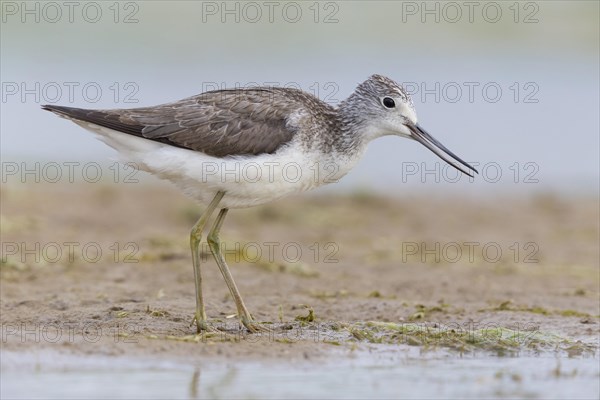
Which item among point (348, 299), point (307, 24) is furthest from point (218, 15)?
point (348, 299)

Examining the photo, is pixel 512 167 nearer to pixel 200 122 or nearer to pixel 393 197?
pixel 393 197

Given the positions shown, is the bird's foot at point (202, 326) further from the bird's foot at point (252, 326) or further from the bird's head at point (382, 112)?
the bird's head at point (382, 112)

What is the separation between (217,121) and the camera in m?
9.79

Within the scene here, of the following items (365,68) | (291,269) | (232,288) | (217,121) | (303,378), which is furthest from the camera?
(365,68)

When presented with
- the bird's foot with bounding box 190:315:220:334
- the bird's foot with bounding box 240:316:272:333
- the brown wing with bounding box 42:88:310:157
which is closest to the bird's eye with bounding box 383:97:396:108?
the brown wing with bounding box 42:88:310:157

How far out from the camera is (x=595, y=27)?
96.8ft

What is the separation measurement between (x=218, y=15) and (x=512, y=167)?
11.2m

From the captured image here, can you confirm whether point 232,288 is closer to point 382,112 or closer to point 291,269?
point 382,112

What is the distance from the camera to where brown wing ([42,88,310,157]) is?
31.7 feet

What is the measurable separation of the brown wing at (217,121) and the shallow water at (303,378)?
2182mm

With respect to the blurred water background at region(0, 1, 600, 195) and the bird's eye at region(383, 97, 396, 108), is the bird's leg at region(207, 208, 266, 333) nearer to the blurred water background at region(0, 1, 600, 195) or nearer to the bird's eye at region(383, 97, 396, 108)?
the bird's eye at region(383, 97, 396, 108)

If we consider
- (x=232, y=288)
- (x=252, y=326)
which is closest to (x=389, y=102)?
(x=232, y=288)

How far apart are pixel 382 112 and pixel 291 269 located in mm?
3226

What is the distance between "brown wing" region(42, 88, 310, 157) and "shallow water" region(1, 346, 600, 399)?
218 cm
